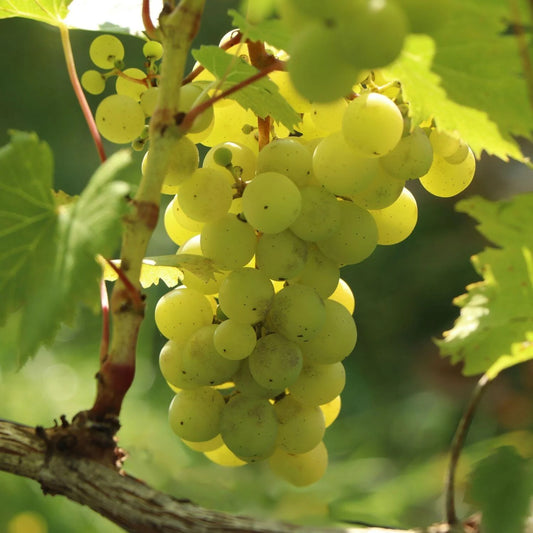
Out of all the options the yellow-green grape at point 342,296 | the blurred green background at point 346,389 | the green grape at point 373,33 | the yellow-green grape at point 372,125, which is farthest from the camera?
the blurred green background at point 346,389

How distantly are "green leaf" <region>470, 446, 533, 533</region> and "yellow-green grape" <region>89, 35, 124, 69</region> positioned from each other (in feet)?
0.97

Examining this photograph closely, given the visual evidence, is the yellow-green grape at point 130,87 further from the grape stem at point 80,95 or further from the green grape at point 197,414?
the green grape at point 197,414

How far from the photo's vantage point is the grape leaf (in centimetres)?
32

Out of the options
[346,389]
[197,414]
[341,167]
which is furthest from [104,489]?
[346,389]

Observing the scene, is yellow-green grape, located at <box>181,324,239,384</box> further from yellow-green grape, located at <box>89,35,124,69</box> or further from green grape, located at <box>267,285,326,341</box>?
yellow-green grape, located at <box>89,35,124,69</box>

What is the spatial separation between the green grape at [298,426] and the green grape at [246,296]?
6 centimetres

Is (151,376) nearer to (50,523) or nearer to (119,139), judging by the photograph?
(50,523)

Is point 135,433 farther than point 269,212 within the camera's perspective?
Yes

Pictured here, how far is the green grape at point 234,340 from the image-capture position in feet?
1.22

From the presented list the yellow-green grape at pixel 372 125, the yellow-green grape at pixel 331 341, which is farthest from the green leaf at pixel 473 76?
the yellow-green grape at pixel 331 341

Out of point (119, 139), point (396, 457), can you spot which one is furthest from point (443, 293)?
point (119, 139)

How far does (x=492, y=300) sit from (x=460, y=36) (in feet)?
0.39

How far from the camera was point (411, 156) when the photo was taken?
36 centimetres

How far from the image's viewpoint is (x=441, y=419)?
140 cm
